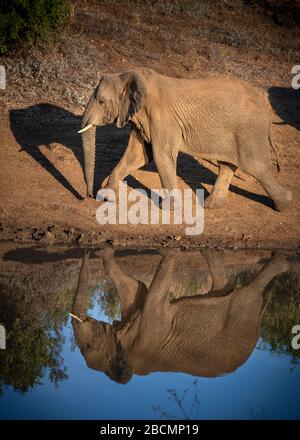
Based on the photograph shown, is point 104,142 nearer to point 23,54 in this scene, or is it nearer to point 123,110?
point 123,110

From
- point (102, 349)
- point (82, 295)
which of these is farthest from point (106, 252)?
point (102, 349)

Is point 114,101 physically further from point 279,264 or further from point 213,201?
point 279,264

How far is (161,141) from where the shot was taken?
10242 mm

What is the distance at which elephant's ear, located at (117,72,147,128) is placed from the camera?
10.0 m

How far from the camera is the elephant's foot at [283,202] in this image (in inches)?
422

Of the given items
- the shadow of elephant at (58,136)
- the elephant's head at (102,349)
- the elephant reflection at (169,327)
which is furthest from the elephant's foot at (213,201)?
the elephant's head at (102,349)

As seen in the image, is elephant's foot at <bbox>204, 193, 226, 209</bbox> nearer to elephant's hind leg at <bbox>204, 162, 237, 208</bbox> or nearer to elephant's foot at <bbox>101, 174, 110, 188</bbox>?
elephant's hind leg at <bbox>204, 162, 237, 208</bbox>

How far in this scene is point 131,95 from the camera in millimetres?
10086

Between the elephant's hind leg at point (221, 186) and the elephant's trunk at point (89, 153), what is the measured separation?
1458mm

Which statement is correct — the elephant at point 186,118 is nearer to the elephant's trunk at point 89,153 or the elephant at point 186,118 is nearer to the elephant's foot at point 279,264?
the elephant's trunk at point 89,153

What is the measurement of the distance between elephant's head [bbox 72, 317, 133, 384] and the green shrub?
793cm

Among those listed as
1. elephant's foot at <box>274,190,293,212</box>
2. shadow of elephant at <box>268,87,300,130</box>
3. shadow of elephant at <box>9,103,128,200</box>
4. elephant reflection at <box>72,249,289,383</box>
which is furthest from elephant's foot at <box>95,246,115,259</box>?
shadow of elephant at <box>268,87,300,130</box>

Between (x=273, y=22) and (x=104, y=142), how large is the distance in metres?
8.27

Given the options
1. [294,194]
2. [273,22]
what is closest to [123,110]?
[294,194]
